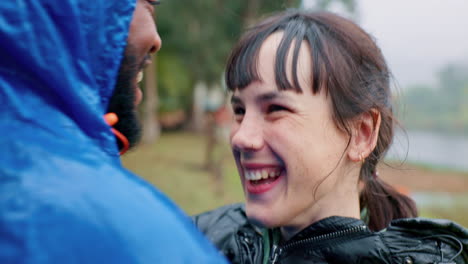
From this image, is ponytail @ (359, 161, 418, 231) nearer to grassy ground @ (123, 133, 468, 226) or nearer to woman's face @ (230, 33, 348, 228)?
woman's face @ (230, 33, 348, 228)

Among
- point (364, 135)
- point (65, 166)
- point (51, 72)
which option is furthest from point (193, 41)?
point (65, 166)

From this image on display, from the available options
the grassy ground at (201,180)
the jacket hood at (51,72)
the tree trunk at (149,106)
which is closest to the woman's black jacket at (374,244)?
the jacket hood at (51,72)

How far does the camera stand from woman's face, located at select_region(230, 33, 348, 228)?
1755 mm

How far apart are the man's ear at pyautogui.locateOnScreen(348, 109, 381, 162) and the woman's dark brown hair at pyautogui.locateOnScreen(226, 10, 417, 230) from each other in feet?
0.11

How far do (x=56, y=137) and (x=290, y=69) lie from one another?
39.1 inches

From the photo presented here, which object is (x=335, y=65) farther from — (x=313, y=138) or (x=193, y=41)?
(x=193, y=41)

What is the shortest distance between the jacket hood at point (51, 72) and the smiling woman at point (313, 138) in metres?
0.74

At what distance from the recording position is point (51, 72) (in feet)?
3.51

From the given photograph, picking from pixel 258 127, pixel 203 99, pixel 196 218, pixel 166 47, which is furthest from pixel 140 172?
pixel 203 99

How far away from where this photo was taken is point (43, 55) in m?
1.07

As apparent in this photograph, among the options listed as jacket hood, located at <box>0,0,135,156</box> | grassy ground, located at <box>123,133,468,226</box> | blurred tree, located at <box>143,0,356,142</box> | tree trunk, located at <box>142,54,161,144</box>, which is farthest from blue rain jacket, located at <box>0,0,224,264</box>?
tree trunk, located at <box>142,54,161,144</box>

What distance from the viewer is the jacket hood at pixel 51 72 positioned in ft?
3.38

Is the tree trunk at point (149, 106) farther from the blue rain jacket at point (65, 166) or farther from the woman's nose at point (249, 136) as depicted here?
the blue rain jacket at point (65, 166)

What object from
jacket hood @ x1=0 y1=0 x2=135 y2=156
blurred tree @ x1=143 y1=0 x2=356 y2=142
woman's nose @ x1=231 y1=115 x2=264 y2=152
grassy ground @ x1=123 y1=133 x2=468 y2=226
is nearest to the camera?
jacket hood @ x1=0 y1=0 x2=135 y2=156
